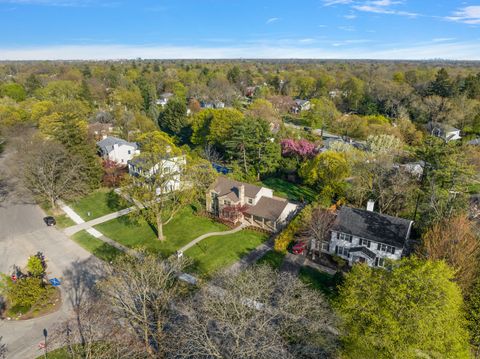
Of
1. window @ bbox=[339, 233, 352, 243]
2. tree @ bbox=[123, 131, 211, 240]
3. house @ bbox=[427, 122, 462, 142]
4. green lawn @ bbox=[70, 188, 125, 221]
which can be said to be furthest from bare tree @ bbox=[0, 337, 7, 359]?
house @ bbox=[427, 122, 462, 142]

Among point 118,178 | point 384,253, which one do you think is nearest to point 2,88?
point 118,178

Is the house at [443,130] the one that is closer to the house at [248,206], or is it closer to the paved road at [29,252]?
the house at [248,206]

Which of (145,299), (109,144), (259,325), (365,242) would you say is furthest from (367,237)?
(109,144)

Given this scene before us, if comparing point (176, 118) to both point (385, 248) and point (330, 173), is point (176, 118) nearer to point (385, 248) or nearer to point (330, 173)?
point (330, 173)

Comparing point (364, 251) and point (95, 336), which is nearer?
point (95, 336)

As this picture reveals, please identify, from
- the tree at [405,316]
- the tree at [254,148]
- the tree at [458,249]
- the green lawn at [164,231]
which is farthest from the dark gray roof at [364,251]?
the tree at [254,148]

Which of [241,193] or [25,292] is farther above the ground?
[241,193]
